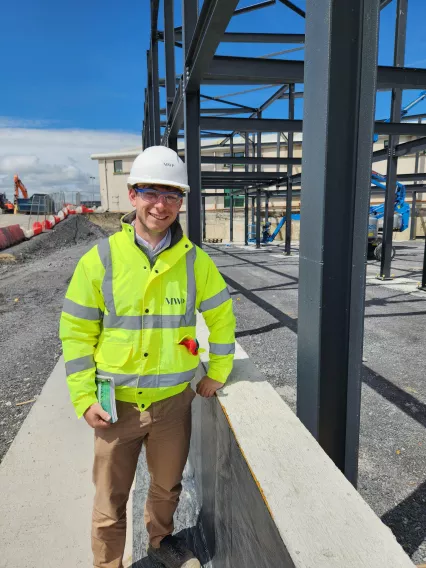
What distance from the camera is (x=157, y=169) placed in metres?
1.79

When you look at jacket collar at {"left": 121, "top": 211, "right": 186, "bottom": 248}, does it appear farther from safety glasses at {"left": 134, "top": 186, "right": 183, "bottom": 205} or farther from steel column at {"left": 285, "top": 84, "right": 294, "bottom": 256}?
steel column at {"left": 285, "top": 84, "right": 294, "bottom": 256}

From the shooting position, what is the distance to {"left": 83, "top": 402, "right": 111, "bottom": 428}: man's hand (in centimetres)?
176

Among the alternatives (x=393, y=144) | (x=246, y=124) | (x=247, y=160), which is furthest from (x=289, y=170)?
(x=246, y=124)

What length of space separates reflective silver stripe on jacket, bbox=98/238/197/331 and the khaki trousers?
0.39 metres

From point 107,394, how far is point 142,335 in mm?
309

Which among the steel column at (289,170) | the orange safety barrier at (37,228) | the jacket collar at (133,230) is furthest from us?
the orange safety barrier at (37,228)

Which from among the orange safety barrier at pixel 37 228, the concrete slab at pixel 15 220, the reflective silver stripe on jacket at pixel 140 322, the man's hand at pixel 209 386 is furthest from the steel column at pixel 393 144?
the concrete slab at pixel 15 220

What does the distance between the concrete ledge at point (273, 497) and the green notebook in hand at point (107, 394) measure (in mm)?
497

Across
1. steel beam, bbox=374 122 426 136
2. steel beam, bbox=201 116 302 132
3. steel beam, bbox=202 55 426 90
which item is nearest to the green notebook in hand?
steel beam, bbox=202 55 426 90

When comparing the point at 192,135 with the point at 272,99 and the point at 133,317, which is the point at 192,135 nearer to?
the point at 133,317

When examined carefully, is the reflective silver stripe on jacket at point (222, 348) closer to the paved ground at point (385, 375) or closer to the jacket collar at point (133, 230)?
the jacket collar at point (133, 230)

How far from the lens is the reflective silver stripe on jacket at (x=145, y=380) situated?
1797 millimetres

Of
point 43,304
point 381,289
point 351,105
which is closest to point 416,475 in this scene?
point 351,105

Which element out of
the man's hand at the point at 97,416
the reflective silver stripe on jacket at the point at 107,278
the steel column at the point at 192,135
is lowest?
the man's hand at the point at 97,416
